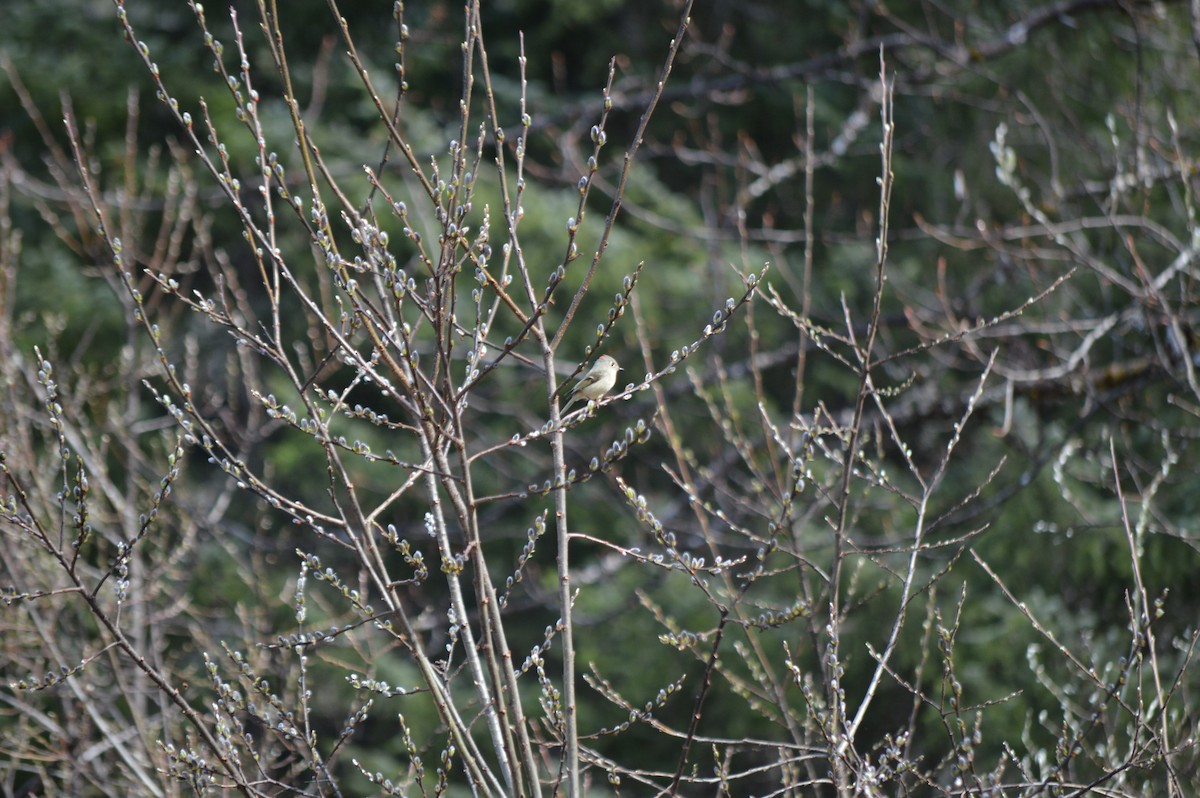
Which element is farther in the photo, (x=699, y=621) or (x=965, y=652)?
(x=699, y=621)

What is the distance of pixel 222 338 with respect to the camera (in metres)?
10.9

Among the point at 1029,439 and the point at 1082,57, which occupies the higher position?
the point at 1082,57

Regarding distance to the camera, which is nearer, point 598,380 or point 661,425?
point 598,380

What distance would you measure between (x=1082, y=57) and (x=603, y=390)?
588cm

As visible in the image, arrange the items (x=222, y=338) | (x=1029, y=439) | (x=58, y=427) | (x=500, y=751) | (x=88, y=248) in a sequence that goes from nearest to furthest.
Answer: (x=58, y=427) < (x=500, y=751) < (x=88, y=248) < (x=1029, y=439) < (x=222, y=338)

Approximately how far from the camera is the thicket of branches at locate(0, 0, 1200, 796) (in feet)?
8.57

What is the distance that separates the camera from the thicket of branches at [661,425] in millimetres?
2613

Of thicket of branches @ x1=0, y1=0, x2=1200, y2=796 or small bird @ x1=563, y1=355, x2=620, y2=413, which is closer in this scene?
thicket of branches @ x1=0, y1=0, x2=1200, y2=796

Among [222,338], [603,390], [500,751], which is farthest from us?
[222,338]

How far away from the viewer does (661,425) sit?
575cm

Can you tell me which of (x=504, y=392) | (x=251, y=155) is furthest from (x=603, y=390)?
(x=251, y=155)

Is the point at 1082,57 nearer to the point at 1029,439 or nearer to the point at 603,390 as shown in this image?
the point at 1029,439

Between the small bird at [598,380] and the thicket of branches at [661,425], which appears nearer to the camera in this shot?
the thicket of branches at [661,425]

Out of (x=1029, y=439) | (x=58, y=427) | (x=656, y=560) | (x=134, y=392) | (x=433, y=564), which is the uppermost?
(x=58, y=427)
